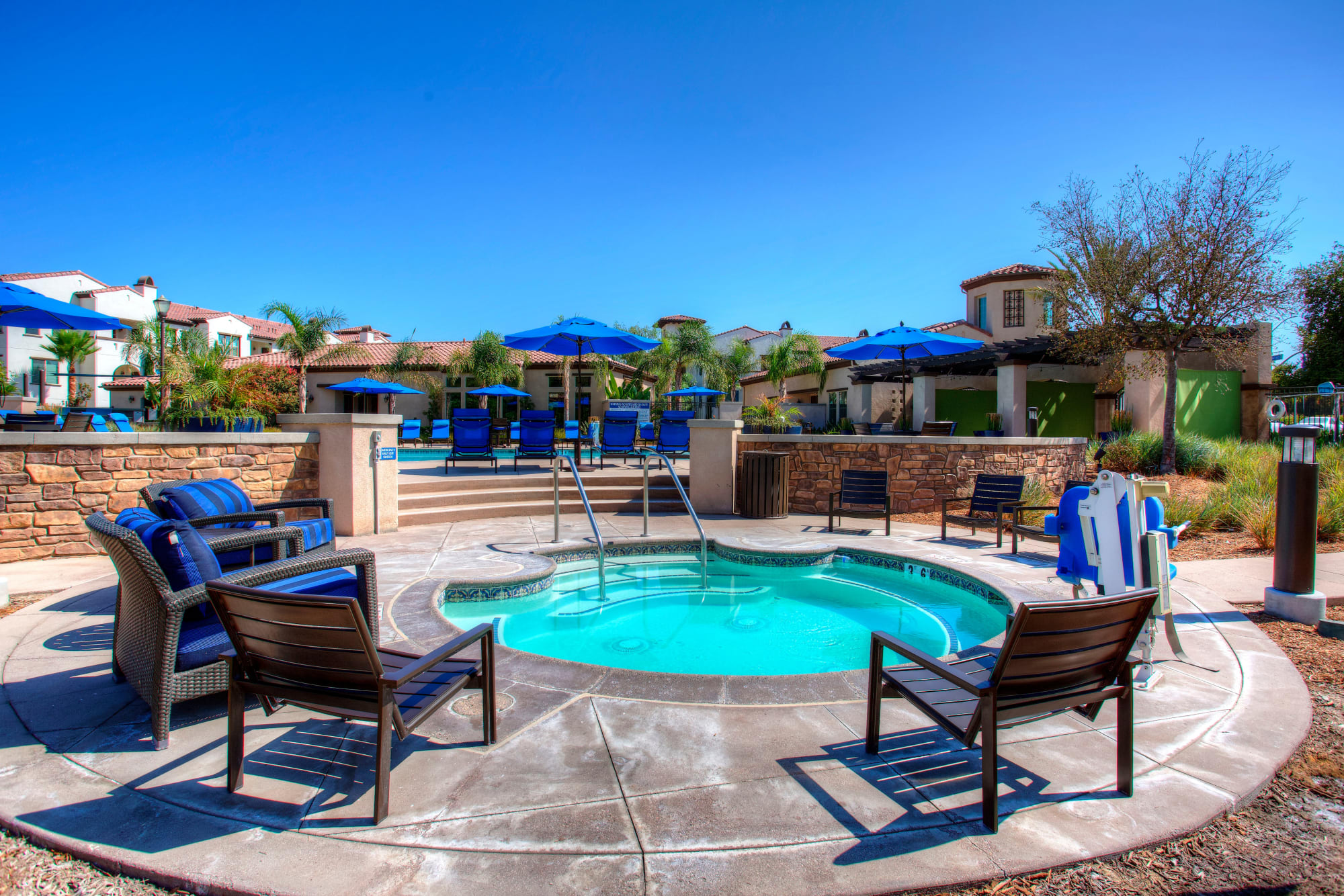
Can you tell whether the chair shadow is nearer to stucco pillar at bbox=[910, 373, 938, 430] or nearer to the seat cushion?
the seat cushion

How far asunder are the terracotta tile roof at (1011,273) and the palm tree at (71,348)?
43.9m

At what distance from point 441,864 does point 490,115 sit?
11953 mm

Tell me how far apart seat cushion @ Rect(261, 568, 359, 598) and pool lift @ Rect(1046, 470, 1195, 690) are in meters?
4.08

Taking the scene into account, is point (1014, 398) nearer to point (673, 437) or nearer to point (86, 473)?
point (673, 437)

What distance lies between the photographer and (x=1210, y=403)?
15852mm

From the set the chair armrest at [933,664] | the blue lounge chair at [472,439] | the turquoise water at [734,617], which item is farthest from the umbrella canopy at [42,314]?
the chair armrest at [933,664]

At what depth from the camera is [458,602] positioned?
5184 millimetres

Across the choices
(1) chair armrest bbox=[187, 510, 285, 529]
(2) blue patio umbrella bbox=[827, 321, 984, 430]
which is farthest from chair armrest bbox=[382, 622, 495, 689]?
(2) blue patio umbrella bbox=[827, 321, 984, 430]

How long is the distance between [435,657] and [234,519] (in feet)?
9.24

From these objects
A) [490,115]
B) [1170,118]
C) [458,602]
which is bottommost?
[458,602]

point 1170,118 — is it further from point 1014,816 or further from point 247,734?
point 247,734

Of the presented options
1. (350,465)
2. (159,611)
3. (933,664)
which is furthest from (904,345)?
(159,611)

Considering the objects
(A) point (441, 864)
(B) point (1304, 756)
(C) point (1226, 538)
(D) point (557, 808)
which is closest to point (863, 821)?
(D) point (557, 808)

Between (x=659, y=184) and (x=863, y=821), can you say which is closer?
(x=863, y=821)
